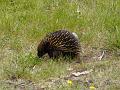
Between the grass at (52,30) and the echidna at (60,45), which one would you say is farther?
the echidna at (60,45)

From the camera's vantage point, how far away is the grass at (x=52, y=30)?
19.2ft

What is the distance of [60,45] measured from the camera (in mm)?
6727

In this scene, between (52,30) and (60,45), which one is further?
(52,30)

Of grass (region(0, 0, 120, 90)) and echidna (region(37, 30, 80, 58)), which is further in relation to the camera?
echidna (region(37, 30, 80, 58))

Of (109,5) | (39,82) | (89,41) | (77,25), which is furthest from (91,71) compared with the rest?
(109,5)

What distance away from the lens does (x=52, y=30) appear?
759 centimetres

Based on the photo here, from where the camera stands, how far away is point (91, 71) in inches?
238

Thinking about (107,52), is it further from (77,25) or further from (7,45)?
(7,45)

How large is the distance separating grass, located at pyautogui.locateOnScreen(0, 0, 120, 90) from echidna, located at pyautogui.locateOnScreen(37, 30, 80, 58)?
0.16 metres

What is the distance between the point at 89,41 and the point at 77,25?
55 cm

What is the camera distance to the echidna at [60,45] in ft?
22.0

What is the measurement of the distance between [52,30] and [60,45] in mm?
907

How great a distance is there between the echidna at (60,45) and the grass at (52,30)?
16cm

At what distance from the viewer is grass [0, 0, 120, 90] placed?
19.2ft
